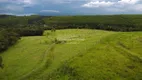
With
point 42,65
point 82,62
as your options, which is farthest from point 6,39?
point 82,62

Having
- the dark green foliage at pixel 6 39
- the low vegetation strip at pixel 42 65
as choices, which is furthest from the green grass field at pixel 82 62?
the dark green foliage at pixel 6 39

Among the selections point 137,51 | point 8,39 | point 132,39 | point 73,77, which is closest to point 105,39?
point 132,39

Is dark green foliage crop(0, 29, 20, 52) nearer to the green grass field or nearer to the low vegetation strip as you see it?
the green grass field

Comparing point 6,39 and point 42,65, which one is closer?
point 42,65

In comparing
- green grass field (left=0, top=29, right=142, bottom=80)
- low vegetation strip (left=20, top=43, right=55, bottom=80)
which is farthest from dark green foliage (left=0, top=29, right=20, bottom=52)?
low vegetation strip (left=20, top=43, right=55, bottom=80)

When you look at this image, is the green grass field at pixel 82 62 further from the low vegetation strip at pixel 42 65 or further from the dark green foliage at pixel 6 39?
the dark green foliage at pixel 6 39

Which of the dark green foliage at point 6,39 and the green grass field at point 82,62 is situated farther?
the dark green foliage at point 6,39

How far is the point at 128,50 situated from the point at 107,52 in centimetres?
605

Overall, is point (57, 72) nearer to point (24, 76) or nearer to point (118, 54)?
point (24, 76)

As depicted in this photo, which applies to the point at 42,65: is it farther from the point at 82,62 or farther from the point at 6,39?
the point at 6,39

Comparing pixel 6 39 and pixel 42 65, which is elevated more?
pixel 42 65

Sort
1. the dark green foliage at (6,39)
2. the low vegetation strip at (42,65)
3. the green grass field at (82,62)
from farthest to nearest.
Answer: the dark green foliage at (6,39), the low vegetation strip at (42,65), the green grass field at (82,62)

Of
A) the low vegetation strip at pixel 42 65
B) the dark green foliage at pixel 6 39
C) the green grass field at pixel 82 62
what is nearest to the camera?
the green grass field at pixel 82 62

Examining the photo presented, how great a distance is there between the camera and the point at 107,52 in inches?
2324
